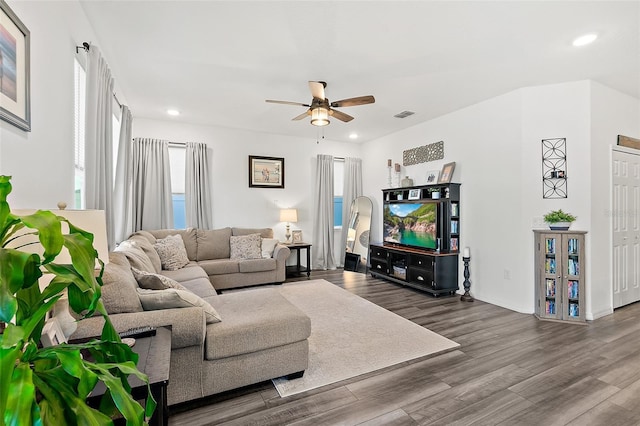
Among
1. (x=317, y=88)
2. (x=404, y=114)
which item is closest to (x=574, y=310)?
(x=404, y=114)

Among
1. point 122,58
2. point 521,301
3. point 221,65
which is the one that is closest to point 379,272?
point 521,301

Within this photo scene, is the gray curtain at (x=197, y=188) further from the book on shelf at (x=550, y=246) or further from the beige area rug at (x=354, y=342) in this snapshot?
the book on shelf at (x=550, y=246)

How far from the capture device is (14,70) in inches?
53.8

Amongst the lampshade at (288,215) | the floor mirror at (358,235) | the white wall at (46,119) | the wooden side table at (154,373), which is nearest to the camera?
the wooden side table at (154,373)

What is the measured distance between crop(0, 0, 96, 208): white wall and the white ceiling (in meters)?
0.48

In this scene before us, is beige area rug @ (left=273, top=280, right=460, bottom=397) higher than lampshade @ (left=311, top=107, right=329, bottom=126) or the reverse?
the reverse

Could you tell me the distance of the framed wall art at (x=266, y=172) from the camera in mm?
5730

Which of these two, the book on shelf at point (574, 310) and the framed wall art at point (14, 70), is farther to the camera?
the book on shelf at point (574, 310)

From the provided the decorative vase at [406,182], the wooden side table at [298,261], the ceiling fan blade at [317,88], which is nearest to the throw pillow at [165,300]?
the ceiling fan blade at [317,88]

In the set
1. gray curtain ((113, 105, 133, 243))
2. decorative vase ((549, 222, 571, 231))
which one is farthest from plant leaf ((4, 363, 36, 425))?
decorative vase ((549, 222, 571, 231))

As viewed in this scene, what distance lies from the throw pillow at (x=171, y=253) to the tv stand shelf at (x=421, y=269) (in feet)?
10.8

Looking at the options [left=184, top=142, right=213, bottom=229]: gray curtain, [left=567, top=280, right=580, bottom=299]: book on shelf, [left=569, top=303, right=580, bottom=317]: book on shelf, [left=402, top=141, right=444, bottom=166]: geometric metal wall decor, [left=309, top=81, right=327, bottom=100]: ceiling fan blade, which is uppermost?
[left=309, top=81, right=327, bottom=100]: ceiling fan blade

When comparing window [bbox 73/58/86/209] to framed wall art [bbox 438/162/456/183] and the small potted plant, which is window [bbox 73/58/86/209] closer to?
framed wall art [bbox 438/162/456/183]

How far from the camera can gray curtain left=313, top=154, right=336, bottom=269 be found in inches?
245
